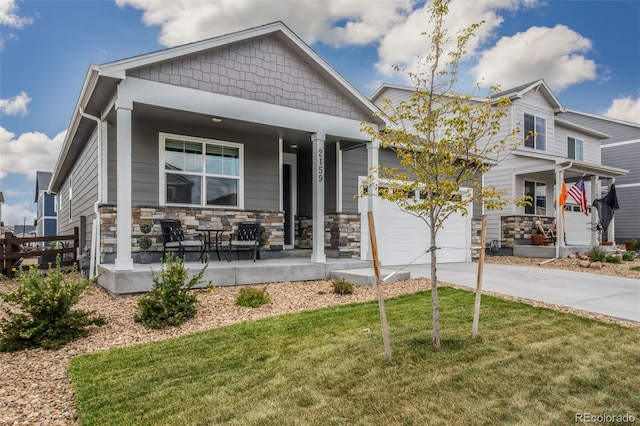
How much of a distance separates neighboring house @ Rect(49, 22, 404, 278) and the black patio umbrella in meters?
10.4

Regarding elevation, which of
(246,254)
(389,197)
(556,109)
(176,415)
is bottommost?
(176,415)

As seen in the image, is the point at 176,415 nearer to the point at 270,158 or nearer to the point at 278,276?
the point at 278,276

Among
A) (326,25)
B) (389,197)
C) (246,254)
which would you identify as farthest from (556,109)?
(389,197)

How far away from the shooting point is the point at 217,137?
8391 millimetres

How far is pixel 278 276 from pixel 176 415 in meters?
4.75

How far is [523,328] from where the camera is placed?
4430mm

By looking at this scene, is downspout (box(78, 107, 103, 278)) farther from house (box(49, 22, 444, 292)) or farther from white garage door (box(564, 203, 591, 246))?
white garage door (box(564, 203, 591, 246))

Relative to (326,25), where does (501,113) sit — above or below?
below

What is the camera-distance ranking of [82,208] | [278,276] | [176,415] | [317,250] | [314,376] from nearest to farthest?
[176,415] → [314,376] → [278,276] → [317,250] → [82,208]

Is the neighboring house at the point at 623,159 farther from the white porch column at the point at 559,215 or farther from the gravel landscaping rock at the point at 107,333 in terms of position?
the gravel landscaping rock at the point at 107,333

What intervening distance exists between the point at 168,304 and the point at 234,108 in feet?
12.7

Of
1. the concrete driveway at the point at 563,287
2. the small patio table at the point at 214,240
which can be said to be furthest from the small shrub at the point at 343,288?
the small patio table at the point at 214,240

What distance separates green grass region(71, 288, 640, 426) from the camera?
2.58 metres

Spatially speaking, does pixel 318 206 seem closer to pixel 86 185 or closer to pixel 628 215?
pixel 86 185
